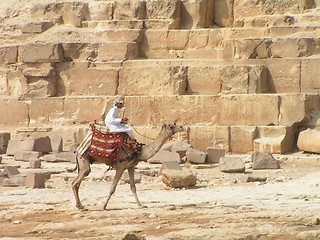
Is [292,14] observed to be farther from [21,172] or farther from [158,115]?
[21,172]

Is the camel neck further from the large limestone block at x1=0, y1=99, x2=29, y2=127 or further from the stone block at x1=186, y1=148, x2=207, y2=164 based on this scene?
the large limestone block at x1=0, y1=99, x2=29, y2=127

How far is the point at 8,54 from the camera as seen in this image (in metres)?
24.3

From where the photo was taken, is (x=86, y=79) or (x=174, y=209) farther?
(x=86, y=79)

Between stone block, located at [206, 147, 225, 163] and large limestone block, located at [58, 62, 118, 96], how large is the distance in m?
3.68

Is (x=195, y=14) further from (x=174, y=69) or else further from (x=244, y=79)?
(x=244, y=79)

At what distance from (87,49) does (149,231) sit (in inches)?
483

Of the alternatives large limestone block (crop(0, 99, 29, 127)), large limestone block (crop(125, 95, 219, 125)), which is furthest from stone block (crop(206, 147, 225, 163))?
large limestone block (crop(0, 99, 29, 127))

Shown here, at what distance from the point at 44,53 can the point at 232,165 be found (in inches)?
278

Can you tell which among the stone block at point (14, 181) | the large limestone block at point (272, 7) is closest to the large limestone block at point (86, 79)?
the large limestone block at point (272, 7)

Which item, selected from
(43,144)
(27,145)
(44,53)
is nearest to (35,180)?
(43,144)

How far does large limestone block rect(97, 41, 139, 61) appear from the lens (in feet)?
75.2

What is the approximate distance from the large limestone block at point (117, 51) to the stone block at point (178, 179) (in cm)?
711

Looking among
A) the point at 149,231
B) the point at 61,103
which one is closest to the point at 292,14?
the point at 61,103

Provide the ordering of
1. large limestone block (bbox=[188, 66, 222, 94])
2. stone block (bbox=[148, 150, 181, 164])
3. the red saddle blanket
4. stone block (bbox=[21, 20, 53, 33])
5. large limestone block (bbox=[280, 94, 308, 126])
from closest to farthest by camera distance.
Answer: the red saddle blanket
stone block (bbox=[148, 150, 181, 164])
large limestone block (bbox=[280, 94, 308, 126])
large limestone block (bbox=[188, 66, 222, 94])
stone block (bbox=[21, 20, 53, 33])
